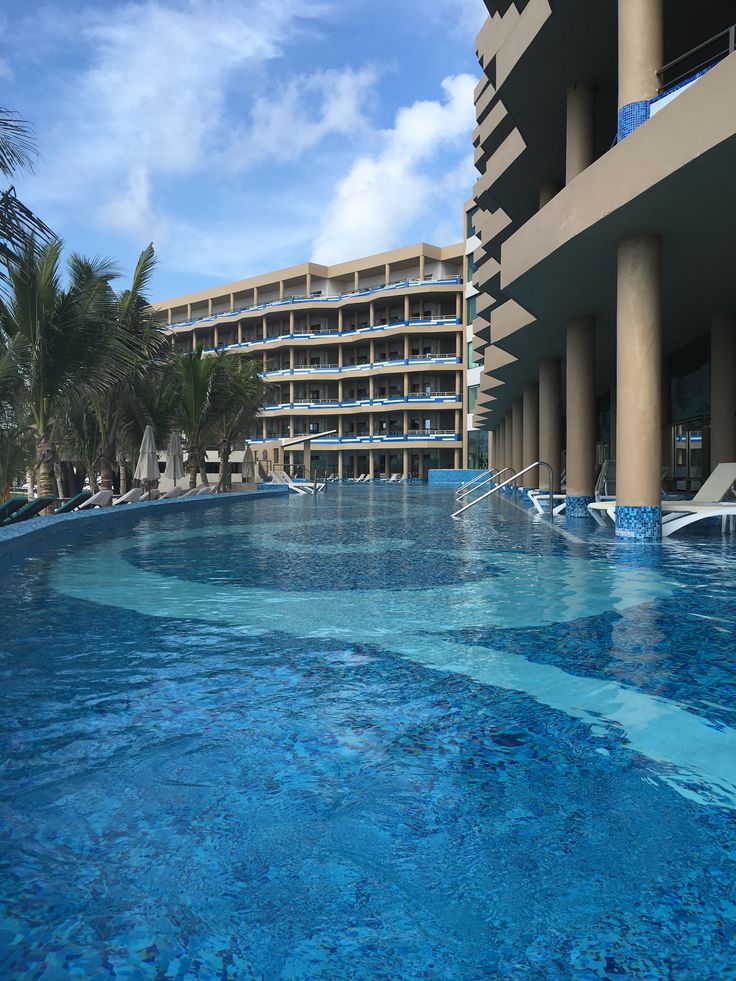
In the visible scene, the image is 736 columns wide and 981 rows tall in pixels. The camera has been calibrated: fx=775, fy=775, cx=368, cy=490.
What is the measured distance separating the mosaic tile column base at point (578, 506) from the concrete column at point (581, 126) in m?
6.31

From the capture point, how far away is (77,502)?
19047 mm

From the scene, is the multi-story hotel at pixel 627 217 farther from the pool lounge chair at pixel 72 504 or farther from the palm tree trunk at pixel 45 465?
the pool lounge chair at pixel 72 504

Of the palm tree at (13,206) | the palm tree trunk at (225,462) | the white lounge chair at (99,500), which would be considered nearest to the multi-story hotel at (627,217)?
the palm tree at (13,206)

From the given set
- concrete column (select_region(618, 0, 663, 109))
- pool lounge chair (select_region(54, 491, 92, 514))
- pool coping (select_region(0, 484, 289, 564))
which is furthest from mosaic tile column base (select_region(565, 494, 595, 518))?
pool lounge chair (select_region(54, 491, 92, 514))

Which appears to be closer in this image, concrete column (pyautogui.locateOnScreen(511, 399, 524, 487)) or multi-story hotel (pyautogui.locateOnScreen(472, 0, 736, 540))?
multi-story hotel (pyautogui.locateOnScreen(472, 0, 736, 540))

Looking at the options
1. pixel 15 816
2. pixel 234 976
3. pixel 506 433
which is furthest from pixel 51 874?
pixel 506 433

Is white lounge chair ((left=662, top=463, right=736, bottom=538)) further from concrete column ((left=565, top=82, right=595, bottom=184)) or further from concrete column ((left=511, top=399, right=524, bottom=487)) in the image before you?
concrete column ((left=511, top=399, right=524, bottom=487))

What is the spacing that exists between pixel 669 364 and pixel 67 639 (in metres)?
21.1

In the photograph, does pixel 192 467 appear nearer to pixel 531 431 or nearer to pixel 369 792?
pixel 531 431

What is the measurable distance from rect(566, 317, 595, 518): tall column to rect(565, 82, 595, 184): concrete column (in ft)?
10.9

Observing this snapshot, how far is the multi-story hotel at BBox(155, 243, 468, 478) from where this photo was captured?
59.4 meters

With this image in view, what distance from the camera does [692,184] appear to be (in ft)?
30.1

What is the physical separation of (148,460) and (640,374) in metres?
15.6

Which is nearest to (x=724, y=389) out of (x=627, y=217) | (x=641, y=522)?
(x=641, y=522)
